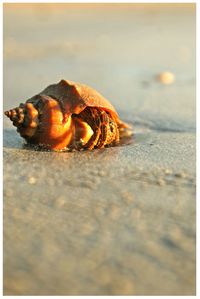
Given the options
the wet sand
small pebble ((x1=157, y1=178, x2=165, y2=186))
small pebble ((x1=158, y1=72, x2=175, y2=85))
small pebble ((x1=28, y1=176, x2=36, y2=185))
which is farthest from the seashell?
small pebble ((x1=158, y1=72, x2=175, y2=85))

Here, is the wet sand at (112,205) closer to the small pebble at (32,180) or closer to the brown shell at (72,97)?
the small pebble at (32,180)

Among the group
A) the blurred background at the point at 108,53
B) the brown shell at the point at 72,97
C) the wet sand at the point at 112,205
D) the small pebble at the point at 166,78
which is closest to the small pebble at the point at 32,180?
the wet sand at the point at 112,205

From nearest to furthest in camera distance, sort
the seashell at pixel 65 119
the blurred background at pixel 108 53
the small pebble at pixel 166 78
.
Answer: the seashell at pixel 65 119, the blurred background at pixel 108 53, the small pebble at pixel 166 78

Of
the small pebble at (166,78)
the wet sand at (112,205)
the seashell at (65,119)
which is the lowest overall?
the wet sand at (112,205)

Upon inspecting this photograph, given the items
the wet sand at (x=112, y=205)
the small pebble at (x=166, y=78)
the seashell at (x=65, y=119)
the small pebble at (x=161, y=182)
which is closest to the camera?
the wet sand at (x=112, y=205)

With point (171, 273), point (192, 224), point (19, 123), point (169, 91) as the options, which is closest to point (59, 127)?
point (19, 123)

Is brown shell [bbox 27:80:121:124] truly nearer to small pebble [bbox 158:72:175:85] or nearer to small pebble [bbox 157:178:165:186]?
small pebble [bbox 157:178:165:186]

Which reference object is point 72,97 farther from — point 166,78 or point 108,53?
point 108,53
